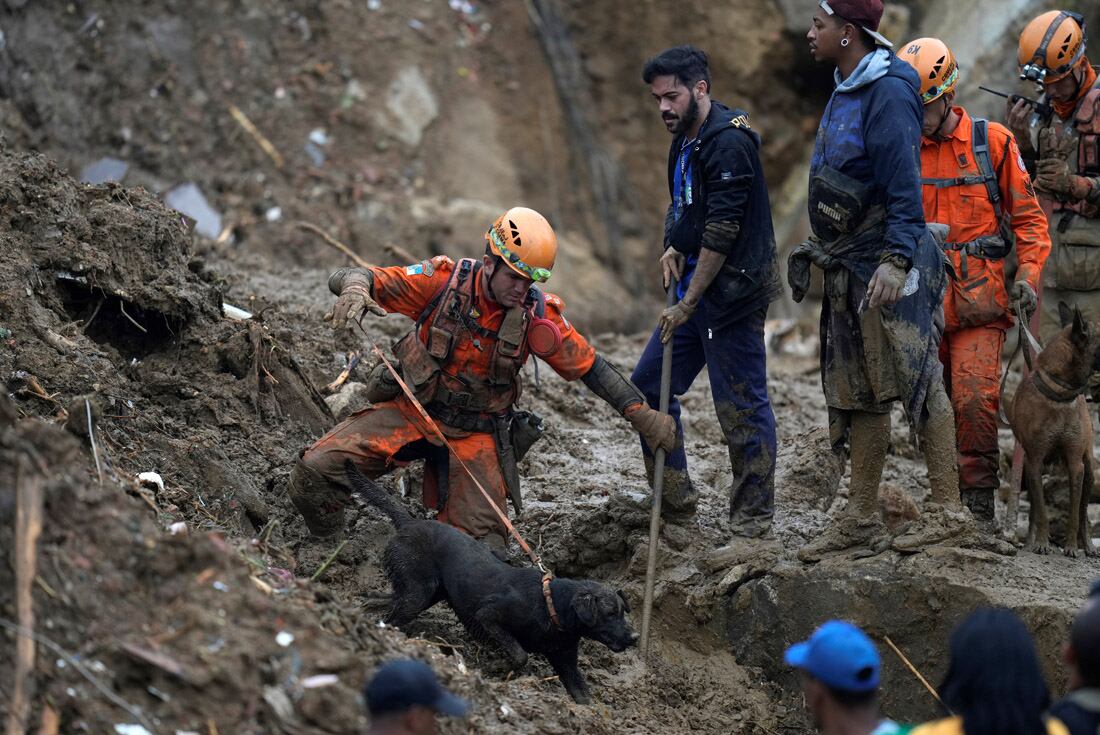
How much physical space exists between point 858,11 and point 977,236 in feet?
5.15

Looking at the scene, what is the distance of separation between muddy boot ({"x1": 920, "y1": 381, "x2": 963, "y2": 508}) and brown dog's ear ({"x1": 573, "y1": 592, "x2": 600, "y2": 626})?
6.23 feet

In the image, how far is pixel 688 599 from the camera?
21.5ft

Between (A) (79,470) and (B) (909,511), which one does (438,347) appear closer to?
(A) (79,470)

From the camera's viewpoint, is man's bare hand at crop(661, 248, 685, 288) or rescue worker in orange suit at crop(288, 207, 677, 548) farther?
man's bare hand at crop(661, 248, 685, 288)

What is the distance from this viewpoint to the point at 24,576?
13.6 feet

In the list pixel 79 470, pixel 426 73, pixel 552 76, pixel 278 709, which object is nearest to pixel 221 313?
pixel 79 470

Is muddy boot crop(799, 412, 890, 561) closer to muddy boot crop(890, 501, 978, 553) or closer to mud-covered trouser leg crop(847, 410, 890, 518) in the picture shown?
mud-covered trouser leg crop(847, 410, 890, 518)

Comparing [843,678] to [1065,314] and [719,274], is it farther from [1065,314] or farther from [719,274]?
[1065,314]

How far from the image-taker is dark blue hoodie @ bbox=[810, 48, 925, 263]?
5.80 metres

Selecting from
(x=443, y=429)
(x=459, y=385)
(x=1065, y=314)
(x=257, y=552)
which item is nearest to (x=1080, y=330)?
(x=1065, y=314)

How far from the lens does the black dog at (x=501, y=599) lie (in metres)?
5.62

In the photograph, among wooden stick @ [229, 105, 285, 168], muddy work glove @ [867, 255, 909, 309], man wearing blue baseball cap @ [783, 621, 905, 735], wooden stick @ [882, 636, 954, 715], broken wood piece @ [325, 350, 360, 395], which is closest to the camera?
man wearing blue baseball cap @ [783, 621, 905, 735]

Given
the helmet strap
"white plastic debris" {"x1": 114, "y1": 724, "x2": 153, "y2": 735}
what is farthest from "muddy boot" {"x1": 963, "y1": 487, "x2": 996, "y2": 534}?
"white plastic debris" {"x1": 114, "y1": 724, "x2": 153, "y2": 735}

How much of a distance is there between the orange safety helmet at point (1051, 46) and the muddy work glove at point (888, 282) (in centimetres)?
216
